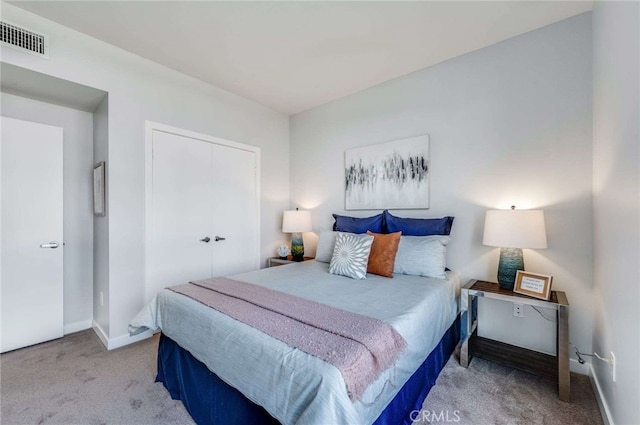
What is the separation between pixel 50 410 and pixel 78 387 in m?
0.22

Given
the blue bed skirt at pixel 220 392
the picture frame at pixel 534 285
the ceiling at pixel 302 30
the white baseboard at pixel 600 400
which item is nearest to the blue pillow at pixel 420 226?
the picture frame at pixel 534 285

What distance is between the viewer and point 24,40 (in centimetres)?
196

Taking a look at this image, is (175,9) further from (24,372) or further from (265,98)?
(24,372)

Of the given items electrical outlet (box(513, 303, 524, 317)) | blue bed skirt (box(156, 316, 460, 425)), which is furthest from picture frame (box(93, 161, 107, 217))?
electrical outlet (box(513, 303, 524, 317))

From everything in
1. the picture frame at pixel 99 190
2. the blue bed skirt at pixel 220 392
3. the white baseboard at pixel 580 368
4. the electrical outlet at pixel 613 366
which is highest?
the picture frame at pixel 99 190

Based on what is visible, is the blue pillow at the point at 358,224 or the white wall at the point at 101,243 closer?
the white wall at the point at 101,243

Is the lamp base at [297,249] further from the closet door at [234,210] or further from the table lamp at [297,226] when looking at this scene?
the closet door at [234,210]

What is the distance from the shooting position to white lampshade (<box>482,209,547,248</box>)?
6.11 feet

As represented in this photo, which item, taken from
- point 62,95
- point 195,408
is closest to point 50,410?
point 195,408

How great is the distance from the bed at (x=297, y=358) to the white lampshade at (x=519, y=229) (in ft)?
1.71

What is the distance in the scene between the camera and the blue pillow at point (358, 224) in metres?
2.80

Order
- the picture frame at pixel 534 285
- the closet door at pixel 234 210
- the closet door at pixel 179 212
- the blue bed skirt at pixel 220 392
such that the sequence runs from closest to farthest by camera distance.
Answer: the blue bed skirt at pixel 220 392, the picture frame at pixel 534 285, the closet door at pixel 179 212, the closet door at pixel 234 210

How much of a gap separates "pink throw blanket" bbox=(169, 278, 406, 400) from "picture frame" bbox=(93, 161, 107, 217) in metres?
1.58

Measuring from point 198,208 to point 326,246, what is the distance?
153 centimetres
